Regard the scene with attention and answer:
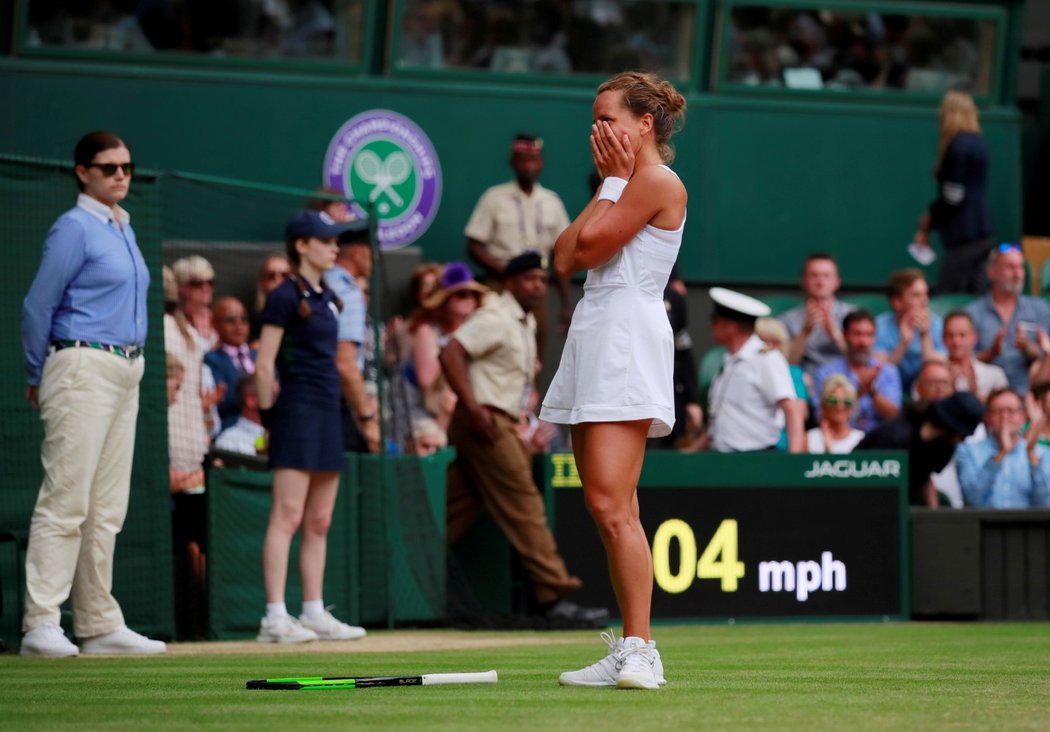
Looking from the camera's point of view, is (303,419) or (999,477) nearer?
(303,419)

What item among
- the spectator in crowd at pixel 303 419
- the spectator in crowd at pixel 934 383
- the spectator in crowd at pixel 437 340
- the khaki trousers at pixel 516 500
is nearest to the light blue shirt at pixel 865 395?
the spectator in crowd at pixel 934 383

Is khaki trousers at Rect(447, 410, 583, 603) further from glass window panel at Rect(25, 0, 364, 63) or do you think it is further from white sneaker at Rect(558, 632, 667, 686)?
glass window panel at Rect(25, 0, 364, 63)

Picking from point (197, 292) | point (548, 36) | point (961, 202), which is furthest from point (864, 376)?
point (197, 292)

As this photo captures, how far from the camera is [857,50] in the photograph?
706 inches

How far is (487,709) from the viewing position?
236 inches

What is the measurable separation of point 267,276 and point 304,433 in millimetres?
1715

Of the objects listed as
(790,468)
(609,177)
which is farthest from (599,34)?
(609,177)

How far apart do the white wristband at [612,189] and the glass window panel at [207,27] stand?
9.64m

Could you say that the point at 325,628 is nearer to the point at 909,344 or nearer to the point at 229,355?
the point at 229,355

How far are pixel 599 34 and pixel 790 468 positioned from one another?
19.5 feet

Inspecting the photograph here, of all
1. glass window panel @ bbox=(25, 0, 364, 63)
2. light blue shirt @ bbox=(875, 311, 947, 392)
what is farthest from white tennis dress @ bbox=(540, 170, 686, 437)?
glass window panel @ bbox=(25, 0, 364, 63)

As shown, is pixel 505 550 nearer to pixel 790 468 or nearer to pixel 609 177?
pixel 790 468

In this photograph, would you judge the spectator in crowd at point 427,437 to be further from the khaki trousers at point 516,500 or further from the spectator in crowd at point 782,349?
the spectator in crowd at point 782,349

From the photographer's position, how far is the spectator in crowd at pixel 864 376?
45.8 ft
